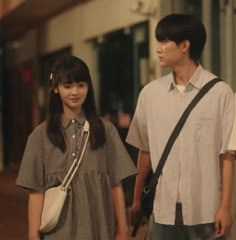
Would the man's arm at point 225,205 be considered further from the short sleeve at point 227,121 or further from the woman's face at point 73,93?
the woman's face at point 73,93

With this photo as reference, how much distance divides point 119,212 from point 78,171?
1.00ft

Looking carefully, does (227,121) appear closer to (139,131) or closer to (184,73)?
(184,73)

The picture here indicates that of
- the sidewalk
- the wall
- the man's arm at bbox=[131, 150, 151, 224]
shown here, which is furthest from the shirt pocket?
the wall

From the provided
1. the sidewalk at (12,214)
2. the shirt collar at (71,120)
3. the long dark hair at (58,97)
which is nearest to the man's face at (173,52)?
the long dark hair at (58,97)

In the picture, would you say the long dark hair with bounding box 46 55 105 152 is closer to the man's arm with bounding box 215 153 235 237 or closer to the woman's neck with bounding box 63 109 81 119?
the woman's neck with bounding box 63 109 81 119

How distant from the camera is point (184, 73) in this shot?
3.39m

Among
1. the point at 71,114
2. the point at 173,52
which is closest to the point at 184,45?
the point at 173,52

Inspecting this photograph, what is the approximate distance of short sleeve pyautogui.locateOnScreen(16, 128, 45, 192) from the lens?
3.26 metres

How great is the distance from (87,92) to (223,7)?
12.0 ft

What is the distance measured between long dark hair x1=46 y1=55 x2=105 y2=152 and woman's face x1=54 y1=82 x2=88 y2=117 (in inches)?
0.8

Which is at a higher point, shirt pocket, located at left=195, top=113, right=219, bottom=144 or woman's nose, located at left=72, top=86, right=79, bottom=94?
woman's nose, located at left=72, top=86, right=79, bottom=94

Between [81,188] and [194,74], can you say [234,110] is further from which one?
[81,188]

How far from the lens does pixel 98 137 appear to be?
129 inches

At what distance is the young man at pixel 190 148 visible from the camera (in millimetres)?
3262
